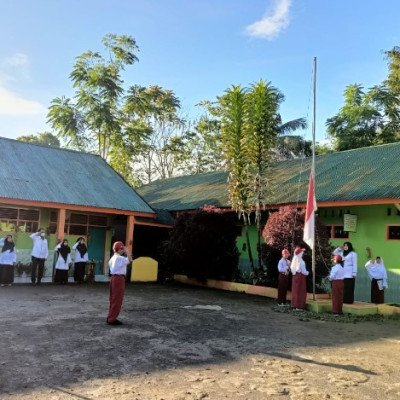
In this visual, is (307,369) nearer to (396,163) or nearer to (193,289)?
(193,289)

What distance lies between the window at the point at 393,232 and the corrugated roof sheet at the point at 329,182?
1.15 meters

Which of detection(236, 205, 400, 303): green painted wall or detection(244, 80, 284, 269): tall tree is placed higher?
detection(244, 80, 284, 269): tall tree

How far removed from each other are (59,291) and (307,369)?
8167 millimetres

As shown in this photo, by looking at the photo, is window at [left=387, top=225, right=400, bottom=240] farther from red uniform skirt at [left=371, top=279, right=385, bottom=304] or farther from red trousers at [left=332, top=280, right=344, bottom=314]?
red trousers at [left=332, top=280, right=344, bottom=314]

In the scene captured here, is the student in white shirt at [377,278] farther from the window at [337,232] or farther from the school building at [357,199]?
the window at [337,232]

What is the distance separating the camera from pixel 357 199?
42.2 ft

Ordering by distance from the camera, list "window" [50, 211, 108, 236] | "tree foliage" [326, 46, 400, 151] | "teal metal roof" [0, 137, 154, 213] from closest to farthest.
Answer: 1. "teal metal roof" [0, 137, 154, 213]
2. "window" [50, 211, 108, 236]
3. "tree foliage" [326, 46, 400, 151]

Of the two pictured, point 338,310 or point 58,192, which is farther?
point 58,192

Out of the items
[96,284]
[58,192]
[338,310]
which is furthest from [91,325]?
[58,192]

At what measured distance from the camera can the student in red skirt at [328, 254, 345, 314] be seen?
1027cm

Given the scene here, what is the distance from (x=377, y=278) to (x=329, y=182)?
167 inches

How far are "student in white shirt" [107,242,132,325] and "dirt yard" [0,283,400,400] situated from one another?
23cm

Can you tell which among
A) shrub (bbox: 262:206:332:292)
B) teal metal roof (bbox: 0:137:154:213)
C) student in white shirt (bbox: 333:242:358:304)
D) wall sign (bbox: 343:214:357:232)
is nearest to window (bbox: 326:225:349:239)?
wall sign (bbox: 343:214:357:232)

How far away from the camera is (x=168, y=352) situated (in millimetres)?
6012
